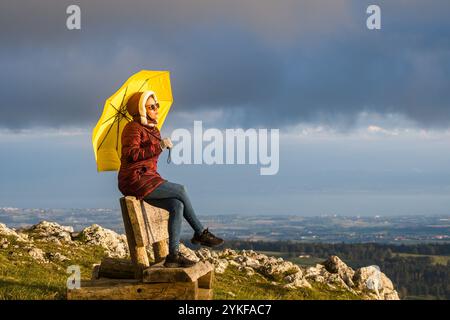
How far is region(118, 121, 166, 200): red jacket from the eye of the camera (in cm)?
1434

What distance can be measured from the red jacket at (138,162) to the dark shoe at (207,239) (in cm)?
164

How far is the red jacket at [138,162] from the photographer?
14.3 m

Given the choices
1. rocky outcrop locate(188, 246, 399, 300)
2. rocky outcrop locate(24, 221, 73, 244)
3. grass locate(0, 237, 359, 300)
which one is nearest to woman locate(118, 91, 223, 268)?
grass locate(0, 237, 359, 300)

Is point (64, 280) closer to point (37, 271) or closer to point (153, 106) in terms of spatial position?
point (37, 271)

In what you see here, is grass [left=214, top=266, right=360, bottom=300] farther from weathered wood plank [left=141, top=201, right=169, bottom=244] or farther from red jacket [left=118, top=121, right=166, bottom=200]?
red jacket [left=118, top=121, right=166, bottom=200]

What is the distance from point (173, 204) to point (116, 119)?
3082mm

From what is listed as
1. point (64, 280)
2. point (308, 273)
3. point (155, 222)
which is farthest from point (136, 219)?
point (308, 273)

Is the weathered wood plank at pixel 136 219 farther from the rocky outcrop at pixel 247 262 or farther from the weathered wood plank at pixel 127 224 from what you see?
the rocky outcrop at pixel 247 262

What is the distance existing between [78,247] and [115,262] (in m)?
14.4

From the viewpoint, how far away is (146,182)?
14398 millimetres

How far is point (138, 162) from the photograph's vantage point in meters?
14.4

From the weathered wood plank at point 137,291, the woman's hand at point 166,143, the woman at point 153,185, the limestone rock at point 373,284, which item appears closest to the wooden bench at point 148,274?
the weathered wood plank at point 137,291

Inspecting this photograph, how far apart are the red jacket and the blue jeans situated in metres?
0.19
